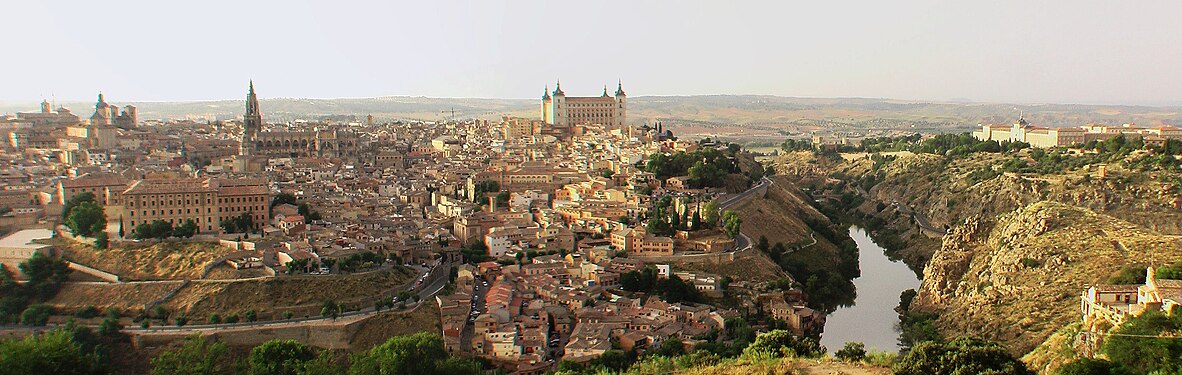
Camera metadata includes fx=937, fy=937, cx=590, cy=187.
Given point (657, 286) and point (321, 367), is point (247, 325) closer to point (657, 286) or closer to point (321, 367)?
point (321, 367)

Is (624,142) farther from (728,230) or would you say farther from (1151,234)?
(1151,234)

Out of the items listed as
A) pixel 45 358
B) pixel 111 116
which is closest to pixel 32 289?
pixel 45 358

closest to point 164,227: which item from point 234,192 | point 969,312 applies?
point 234,192

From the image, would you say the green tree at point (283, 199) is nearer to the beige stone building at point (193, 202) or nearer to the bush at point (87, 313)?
the beige stone building at point (193, 202)

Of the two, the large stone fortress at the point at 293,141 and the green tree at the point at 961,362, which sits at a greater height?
the large stone fortress at the point at 293,141

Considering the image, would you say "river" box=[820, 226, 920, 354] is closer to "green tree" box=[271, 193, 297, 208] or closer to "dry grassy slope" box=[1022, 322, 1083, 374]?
"dry grassy slope" box=[1022, 322, 1083, 374]

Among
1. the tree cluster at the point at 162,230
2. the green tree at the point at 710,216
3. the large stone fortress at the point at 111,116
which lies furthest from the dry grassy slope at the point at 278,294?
the large stone fortress at the point at 111,116
